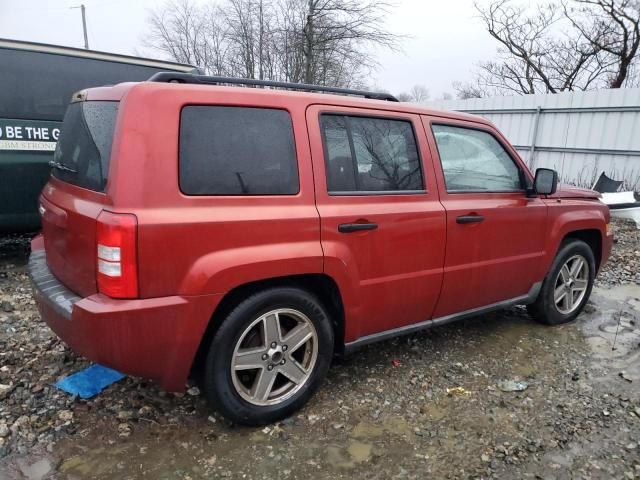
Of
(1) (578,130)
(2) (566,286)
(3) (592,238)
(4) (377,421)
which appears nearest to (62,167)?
(4) (377,421)

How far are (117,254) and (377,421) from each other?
1.70m

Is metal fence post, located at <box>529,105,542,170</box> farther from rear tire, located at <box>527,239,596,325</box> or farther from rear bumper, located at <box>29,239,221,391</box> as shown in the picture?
rear bumper, located at <box>29,239,221,391</box>

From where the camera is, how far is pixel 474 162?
11.0 ft

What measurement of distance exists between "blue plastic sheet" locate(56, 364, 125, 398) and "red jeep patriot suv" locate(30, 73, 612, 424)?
65 cm

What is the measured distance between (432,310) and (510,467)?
109 centimetres

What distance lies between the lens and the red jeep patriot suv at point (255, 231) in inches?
82.4

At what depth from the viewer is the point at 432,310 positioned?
3.18 meters

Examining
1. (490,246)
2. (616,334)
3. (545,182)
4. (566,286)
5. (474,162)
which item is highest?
(474,162)

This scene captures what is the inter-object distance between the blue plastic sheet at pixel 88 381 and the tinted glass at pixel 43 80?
2.85 m

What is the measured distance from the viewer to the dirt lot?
2307 mm

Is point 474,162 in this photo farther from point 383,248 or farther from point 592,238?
point 592,238

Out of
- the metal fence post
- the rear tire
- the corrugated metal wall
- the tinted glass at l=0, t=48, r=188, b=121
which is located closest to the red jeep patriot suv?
the rear tire

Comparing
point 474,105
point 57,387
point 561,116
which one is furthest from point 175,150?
point 474,105

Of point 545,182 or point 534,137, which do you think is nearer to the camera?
point 545,182
